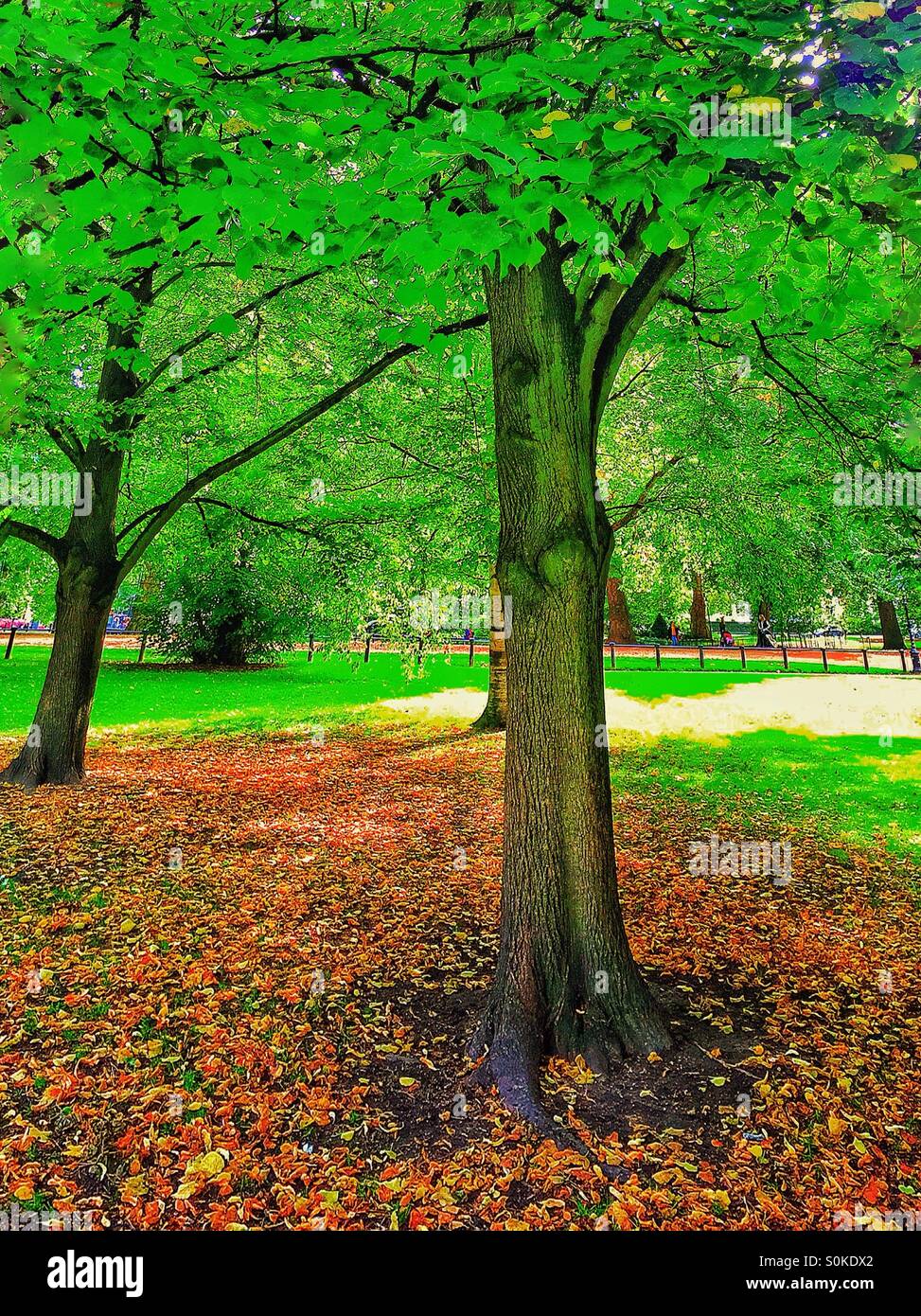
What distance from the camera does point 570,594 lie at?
4.11 m

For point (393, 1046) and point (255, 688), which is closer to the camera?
point (393, 1046)

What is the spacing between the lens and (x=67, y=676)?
373 inches

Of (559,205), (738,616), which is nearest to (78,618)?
(559,205)

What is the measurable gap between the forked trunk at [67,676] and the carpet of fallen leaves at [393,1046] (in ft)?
5.62

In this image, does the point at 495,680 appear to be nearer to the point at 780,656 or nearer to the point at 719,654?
the point at 780,656

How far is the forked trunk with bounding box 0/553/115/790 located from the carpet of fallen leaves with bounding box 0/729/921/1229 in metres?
1.71

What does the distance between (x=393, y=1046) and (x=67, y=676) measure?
746 centimetres

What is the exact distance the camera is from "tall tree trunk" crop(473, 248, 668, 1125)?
4.07m

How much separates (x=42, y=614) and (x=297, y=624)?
8.36 m

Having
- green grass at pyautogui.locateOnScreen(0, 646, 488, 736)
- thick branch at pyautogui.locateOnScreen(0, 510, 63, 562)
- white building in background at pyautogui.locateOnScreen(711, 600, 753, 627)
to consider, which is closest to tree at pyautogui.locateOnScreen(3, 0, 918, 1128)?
thick branch at pyautogui.locateOnScreen(0, 510, 63, 562)

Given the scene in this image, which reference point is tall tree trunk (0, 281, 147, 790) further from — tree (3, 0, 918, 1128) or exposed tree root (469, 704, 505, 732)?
exposed tree root (469, 704, 505, 732)

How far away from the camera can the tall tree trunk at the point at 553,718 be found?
4.07m

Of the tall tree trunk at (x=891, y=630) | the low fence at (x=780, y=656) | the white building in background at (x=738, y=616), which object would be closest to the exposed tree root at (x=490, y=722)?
the low fence at (x=780, y=656)

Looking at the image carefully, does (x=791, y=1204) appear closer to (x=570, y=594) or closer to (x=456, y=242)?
(x=570, y=594)
